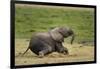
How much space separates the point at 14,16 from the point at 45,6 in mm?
374

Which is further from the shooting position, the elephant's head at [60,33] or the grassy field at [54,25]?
the elephant's head at [60,33]

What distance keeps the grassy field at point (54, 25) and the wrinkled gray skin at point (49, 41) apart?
47 millimetres

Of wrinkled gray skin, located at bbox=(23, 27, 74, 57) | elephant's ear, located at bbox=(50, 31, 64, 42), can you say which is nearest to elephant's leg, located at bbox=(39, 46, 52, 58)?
wrinkled gray skin, located at bbox=(23, 27, 74, 57)

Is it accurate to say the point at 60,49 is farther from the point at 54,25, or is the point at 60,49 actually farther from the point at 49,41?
the point at 54,25

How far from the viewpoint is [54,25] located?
2.32 meters

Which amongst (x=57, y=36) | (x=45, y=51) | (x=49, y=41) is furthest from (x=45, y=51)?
(x=57, y=36)

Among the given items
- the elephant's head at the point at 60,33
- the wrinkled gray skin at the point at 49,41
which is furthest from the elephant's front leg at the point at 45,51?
the elephant's head at the point at 60,33

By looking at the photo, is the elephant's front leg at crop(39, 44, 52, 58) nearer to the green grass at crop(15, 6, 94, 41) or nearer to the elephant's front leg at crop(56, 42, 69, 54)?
the elephant's front leg at crop(56, 42, 69, 54)

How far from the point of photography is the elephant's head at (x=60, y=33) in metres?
2.32

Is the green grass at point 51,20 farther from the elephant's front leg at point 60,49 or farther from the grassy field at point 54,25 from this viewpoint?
the elephant's front leg at point 60,49

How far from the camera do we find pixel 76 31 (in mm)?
2416

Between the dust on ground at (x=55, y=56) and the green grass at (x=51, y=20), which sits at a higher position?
the green grass at (x=51, y=20)

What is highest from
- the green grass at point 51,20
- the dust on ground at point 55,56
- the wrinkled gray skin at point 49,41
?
the green grass at point 51,20

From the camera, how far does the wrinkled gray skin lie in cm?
223
